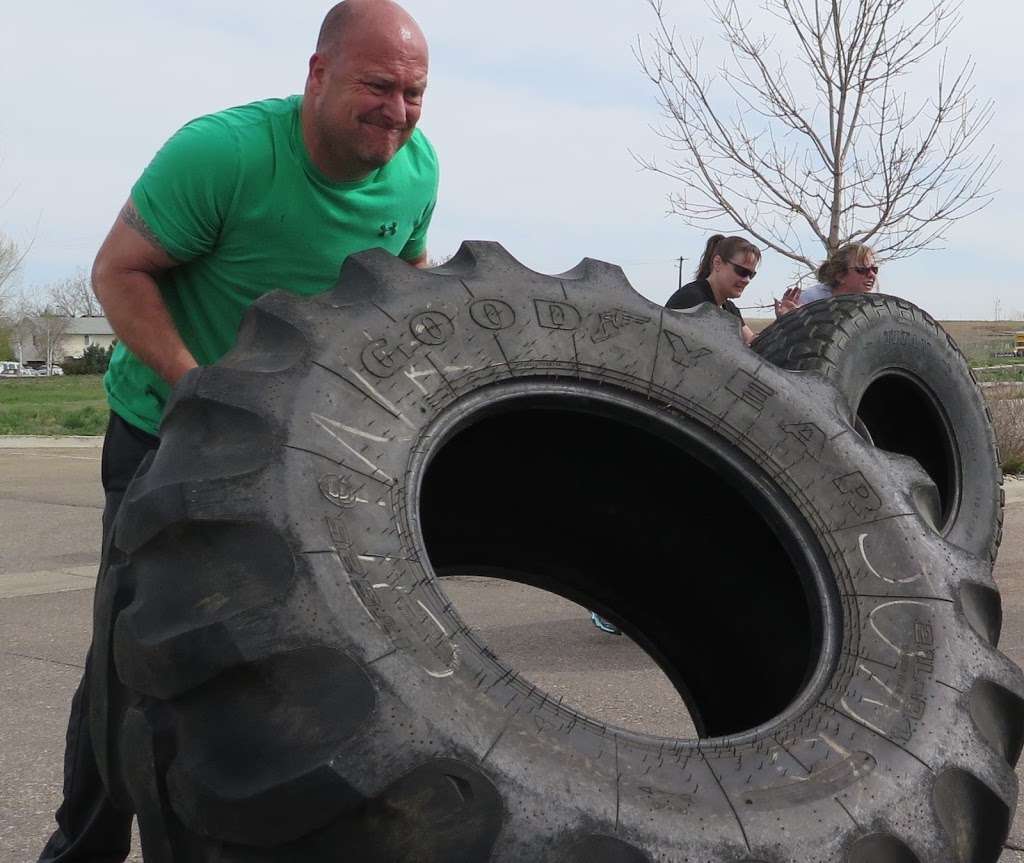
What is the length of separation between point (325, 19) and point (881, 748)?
7.03ft

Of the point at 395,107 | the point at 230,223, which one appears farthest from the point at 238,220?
→ the point at 395,107

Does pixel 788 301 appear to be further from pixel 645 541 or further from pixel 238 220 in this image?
pixel 238 220

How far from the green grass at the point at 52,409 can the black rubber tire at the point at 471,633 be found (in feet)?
67.1

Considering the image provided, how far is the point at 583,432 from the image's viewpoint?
329 cm

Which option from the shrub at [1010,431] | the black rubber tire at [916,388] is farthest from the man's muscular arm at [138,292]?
the shrub at [1010,431]

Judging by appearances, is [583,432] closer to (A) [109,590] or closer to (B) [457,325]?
(B) [457,325]

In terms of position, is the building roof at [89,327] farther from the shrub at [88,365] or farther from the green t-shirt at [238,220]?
the green t-shirt at [238,220]

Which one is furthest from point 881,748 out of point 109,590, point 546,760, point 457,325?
point 109,590

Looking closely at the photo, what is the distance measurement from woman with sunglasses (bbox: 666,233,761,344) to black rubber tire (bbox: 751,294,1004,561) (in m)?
1.19

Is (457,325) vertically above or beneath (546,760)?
above

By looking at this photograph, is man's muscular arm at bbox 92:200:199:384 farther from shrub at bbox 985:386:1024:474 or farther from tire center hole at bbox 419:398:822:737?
shrub at bbox 985:386:1024:474

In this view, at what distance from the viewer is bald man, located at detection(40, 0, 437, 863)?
3086mm

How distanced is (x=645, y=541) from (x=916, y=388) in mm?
2557

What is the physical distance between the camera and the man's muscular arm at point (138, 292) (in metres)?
3.07
